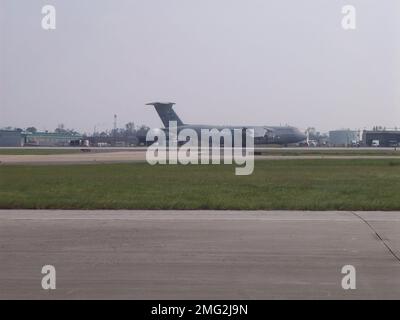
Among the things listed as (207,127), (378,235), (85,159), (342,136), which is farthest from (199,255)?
(342,136)

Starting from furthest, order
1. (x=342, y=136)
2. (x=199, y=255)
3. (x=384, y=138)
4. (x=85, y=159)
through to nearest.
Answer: (x=342, y=136) < (x=384, y=138) < (x=85, y=159) < (x=199, y=255)

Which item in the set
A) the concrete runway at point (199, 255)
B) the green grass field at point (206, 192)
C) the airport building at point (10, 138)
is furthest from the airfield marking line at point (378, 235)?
the airport building at point (10, 138)

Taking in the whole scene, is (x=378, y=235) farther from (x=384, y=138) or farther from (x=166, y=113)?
(x=384, y=138)

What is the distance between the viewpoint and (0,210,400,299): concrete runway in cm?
783

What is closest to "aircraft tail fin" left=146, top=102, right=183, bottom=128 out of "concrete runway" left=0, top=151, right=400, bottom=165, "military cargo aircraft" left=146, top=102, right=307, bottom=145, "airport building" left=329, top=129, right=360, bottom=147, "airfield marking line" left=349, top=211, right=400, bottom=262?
"military cargo aircraft" left=146, top=102, right=307, bottom=145

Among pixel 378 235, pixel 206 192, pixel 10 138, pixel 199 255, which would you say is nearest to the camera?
pixel 199 255

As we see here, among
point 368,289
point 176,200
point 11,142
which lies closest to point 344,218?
point 176,200

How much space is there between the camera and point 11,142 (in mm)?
129625

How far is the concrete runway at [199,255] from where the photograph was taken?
7.83m

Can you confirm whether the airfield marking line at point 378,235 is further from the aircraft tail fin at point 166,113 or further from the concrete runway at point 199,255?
the aircraft tail fin at point 166,113

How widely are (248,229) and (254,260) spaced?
3.33 metres

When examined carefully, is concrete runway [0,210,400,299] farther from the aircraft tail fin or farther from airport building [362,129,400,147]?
airport building [362,129,400,147]

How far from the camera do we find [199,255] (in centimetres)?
1004
